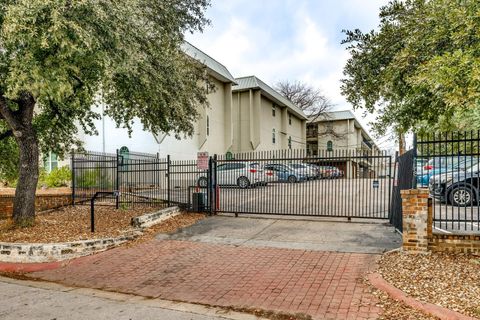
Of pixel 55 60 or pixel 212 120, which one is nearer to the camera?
pixel 55 60

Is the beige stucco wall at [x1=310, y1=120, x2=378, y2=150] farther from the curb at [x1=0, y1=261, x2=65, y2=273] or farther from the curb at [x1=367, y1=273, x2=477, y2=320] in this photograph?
the curb at [x1=0, y1=261, x2=65, y2=273]

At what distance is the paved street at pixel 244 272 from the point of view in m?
5.04

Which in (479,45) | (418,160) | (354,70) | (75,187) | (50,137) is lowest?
(75,187)

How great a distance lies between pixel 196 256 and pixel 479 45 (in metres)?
6.29

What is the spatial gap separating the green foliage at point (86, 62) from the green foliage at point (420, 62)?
5.26 metres

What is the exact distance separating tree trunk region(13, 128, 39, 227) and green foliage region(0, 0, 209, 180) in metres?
0.36

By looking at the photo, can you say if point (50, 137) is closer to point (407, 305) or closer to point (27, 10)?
point (27, 10)

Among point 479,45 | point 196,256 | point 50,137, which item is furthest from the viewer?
point 50,137

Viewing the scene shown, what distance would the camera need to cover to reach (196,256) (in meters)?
7.47

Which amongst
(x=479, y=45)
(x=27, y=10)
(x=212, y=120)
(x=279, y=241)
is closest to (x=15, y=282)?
(x=27, y=10)

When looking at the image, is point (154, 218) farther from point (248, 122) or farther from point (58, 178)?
point (248, 122)

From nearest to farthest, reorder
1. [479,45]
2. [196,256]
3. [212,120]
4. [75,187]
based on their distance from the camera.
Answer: [479,45] → [196,256] → [75,187] → [212,120]

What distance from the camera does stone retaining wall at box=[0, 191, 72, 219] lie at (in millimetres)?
11734

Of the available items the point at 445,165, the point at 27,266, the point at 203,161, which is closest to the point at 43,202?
the point at 203,161
